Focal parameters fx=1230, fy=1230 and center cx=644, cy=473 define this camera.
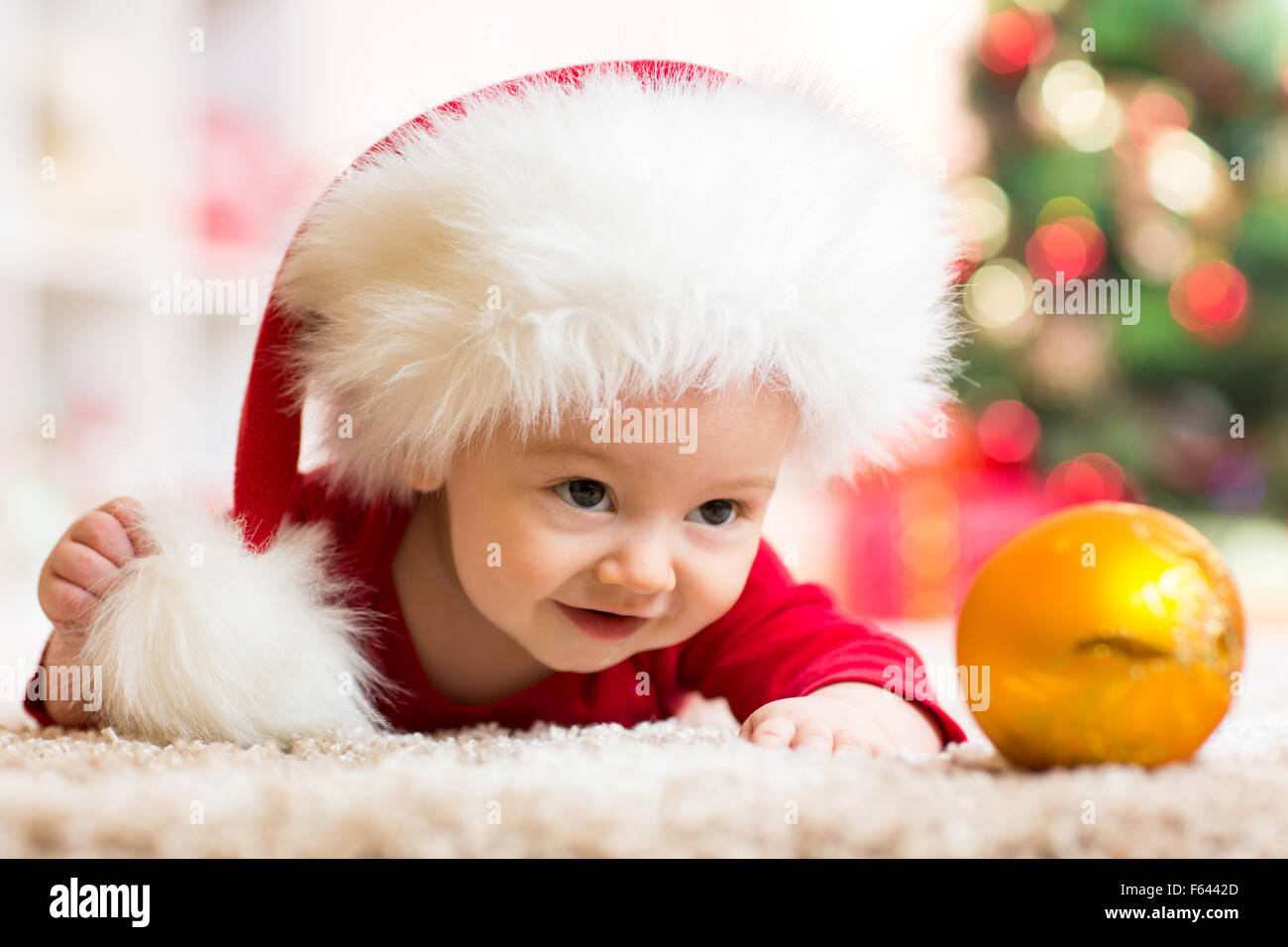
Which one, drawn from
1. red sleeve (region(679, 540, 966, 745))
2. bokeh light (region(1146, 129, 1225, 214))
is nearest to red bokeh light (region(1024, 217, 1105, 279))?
bokeh light (region(1146, 129, 1225, 214))

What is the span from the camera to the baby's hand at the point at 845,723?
2.52ft

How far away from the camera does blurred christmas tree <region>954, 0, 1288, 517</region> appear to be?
237cm

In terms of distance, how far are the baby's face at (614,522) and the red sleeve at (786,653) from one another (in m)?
0.11

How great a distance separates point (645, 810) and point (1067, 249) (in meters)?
2.16

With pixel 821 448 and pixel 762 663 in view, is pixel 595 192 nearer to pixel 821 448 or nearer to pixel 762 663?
pixel 821 448

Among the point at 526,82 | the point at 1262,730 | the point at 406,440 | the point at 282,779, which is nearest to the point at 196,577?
the point at 406,440

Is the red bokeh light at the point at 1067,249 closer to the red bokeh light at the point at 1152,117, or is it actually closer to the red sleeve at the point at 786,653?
the red bokeh light at the point at 1152,117

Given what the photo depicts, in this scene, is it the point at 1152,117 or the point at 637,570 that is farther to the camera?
the point at 1152,117

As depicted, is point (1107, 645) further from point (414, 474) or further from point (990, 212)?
point (990, 212)

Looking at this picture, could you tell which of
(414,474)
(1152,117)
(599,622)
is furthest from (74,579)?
(1152,117)

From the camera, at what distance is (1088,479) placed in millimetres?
2453

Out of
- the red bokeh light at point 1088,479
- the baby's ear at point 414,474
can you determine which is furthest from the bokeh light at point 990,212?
the baby's ear at point 414,474

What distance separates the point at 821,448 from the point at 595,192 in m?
0.28

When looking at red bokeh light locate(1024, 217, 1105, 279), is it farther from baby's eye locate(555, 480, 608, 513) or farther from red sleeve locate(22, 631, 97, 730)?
red sleeve locate(22, 631, 97, 730)
